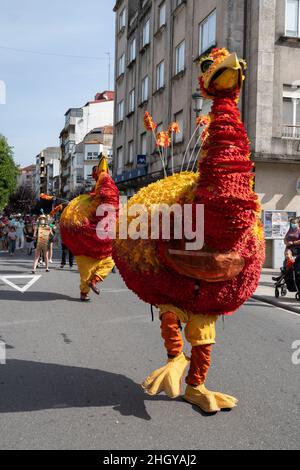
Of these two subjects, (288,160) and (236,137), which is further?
(288,160)

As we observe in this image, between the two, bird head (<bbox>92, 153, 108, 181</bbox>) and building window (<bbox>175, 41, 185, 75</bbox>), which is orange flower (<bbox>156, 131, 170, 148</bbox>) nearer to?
bird head (<bbox>92, 153, 108, 181</bbox>)

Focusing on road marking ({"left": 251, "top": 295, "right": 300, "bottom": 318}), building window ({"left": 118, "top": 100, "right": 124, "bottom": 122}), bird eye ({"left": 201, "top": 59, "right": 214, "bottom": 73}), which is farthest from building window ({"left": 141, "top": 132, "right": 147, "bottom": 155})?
bird eye ({"left": 201, "top": 59, "right": 214, "bottom": 73})

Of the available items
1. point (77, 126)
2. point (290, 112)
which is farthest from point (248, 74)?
point (77, 126)

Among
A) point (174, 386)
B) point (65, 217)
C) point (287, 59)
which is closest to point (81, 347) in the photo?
point (174, 386)

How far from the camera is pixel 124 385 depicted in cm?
474

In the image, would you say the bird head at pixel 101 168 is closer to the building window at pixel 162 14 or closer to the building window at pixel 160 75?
the building window at pixel 160 75

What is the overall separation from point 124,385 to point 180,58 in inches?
745

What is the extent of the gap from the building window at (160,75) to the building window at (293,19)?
7.68 metres

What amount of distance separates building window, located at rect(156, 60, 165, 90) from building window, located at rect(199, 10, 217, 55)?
4.27 meters

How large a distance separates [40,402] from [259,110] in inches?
534

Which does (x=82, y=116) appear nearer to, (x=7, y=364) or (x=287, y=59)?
(x=287, y=59)

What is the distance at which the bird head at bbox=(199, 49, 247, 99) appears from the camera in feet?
11.0

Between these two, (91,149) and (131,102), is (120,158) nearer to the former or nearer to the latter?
(131,102)

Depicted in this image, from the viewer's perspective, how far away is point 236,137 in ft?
11.4
